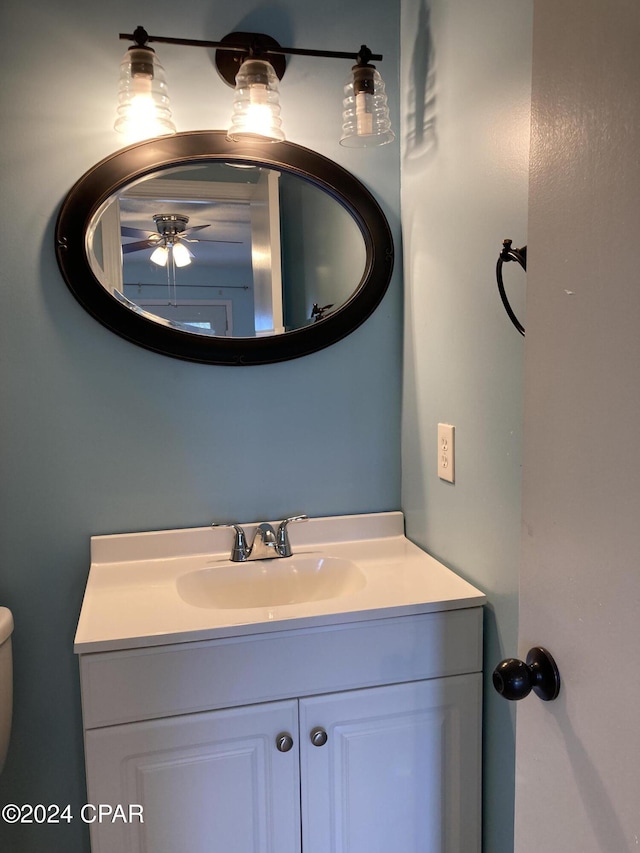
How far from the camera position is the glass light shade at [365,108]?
55.2 inches

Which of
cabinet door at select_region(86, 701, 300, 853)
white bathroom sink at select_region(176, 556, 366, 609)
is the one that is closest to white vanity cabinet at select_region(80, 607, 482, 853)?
cabinet door at select_region(86, 701, 300, 853)

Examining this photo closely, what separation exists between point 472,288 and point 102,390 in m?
0.85

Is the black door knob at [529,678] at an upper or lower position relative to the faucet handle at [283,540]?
upper

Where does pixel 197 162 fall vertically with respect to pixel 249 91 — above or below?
below

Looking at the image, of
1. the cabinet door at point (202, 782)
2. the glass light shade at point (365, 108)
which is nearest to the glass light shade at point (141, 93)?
the glass light shade at point (365, 108)

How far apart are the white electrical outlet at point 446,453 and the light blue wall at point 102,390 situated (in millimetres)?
275

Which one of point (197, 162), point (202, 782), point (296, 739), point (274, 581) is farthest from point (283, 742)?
point (197, 162)

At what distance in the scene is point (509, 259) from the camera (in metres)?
1.01

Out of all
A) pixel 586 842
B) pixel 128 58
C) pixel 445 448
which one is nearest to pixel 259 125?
pixel 128 58

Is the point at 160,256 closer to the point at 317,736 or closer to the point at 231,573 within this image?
the point at 231,573

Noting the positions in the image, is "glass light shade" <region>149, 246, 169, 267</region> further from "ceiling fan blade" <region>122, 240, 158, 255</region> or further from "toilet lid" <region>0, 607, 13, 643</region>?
"toilet lid" <region>0, 607, 13, 643</region>

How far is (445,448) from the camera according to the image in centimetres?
140

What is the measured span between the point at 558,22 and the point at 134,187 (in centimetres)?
103

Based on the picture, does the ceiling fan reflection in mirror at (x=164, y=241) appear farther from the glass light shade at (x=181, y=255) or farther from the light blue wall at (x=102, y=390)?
the light blue wall at (x=102, y=390)
